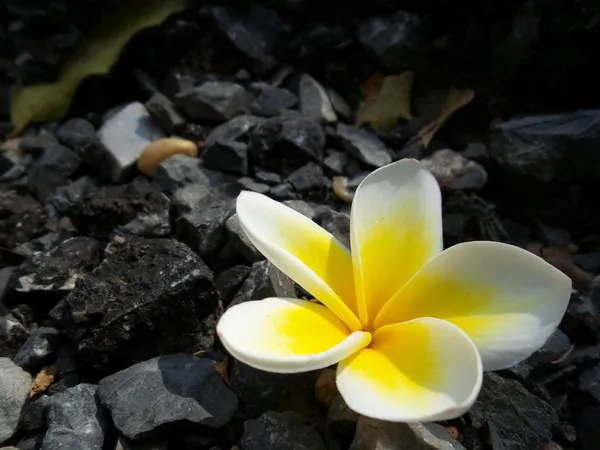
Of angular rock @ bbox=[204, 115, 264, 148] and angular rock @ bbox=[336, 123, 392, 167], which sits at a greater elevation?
angular rock @ bbox=[204, 115, 264, 148]

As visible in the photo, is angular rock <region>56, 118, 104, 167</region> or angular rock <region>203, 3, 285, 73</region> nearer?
angular rock <region>56, 118, 104, 167</region>

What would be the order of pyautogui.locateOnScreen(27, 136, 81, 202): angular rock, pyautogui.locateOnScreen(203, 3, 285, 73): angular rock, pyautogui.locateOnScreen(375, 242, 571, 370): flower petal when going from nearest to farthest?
1. pyautogui.locateOnScreen(375, 242, 571, 370): flower petal
2. pyautogui.locateOnScreen(27, 136, 81, 202): angular rock
3. pyautogui.locateOnScreen(203, 3, 285, 73): angular rock

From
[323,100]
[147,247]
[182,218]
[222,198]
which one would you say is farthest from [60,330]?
[323,100]

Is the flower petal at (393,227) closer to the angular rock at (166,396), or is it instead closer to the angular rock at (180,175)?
the angular rock at (166,396)

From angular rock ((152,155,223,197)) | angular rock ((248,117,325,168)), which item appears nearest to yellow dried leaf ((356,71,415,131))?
angular rock ((248,117,325,168))

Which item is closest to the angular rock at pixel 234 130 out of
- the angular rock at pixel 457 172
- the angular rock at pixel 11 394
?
the angular rock at pixel 457 172

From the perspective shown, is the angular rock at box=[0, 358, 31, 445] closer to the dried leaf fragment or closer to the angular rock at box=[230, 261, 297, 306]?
the angular rock at box=[230, 261, 297, 306]
